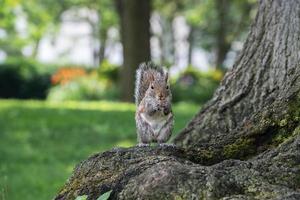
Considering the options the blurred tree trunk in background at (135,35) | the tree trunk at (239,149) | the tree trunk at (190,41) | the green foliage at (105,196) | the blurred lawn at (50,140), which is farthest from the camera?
the tree trunk at (190,41)

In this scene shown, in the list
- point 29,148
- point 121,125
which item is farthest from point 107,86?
point 29,148

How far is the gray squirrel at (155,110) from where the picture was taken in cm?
→ 447

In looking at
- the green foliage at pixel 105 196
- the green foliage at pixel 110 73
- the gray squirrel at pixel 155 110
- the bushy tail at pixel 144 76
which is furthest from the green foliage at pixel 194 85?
the green foliage at pixel 105 196

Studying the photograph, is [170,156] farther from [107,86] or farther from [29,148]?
[107,86]

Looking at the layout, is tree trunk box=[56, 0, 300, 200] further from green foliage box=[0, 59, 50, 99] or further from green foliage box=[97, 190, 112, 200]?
green foliage box=[0, 59, 50, 99]

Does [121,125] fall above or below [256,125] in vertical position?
below

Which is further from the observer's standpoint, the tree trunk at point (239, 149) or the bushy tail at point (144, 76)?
the bushy tail at point (144, 76)

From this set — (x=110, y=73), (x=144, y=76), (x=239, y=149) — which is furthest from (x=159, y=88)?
(x=110, y=73)

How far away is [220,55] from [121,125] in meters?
23.0

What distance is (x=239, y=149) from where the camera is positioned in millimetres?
4457

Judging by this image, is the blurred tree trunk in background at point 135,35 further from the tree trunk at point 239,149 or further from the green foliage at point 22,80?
the tree trunk at point 239,149

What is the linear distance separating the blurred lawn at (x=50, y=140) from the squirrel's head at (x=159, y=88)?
3.65 m

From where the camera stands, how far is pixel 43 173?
31.4 ft

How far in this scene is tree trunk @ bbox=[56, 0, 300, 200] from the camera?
3463 millimetres
